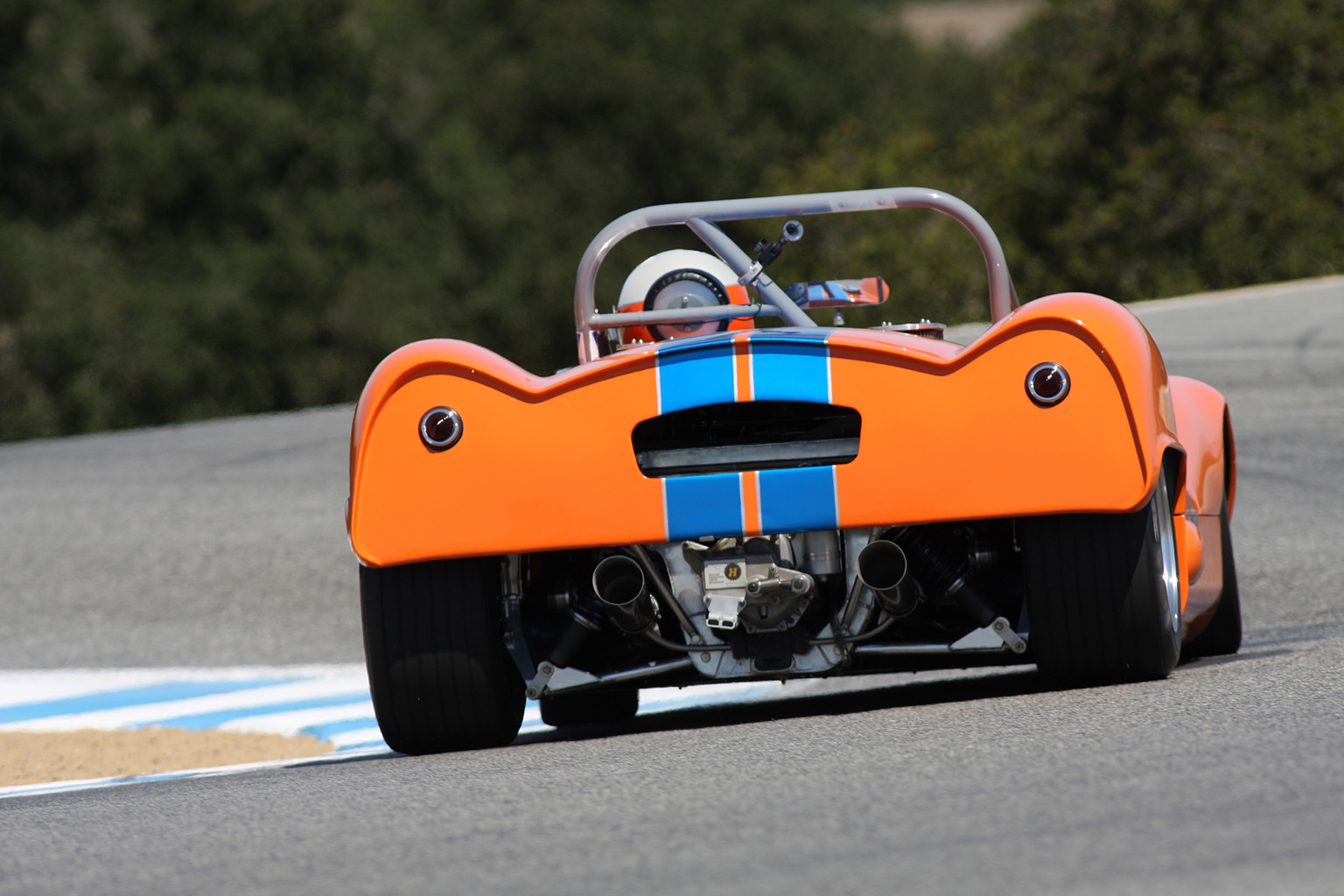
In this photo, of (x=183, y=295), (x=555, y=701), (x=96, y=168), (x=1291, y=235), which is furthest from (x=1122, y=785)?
(x=96, y=168)

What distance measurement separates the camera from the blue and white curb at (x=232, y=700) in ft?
22.4

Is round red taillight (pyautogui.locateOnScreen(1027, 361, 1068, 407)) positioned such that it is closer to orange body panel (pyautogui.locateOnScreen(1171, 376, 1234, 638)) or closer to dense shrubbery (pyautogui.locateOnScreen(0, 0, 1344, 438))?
orange body panel (pyautogui.locateOnScreen(1171, 376, 1234, 638))

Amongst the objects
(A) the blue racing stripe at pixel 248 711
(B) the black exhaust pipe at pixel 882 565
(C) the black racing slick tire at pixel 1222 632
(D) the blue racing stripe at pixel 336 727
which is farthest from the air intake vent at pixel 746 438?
(A) the blue racing stripe at pixel 248 711

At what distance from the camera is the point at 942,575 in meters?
4.37

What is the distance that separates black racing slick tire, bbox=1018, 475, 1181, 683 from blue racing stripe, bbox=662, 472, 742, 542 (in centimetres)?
68

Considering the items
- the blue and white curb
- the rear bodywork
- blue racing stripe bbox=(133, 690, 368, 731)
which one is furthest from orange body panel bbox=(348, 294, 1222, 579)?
blue racing stripe bbox=(133, 690, 368, 731)

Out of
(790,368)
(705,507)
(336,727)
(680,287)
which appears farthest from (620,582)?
(336,727)

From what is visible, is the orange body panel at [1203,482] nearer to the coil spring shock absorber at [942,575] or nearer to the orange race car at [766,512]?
the orange race car at [766,512]

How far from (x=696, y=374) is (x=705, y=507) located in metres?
0.29

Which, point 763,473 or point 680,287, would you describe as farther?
point 680,287

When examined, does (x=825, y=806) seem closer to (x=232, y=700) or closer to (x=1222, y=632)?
(x=1222, y=632)

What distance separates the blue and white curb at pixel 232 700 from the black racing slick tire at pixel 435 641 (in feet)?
5.45

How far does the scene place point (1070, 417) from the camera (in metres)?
4.11

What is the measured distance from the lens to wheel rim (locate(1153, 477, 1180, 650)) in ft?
14.3
